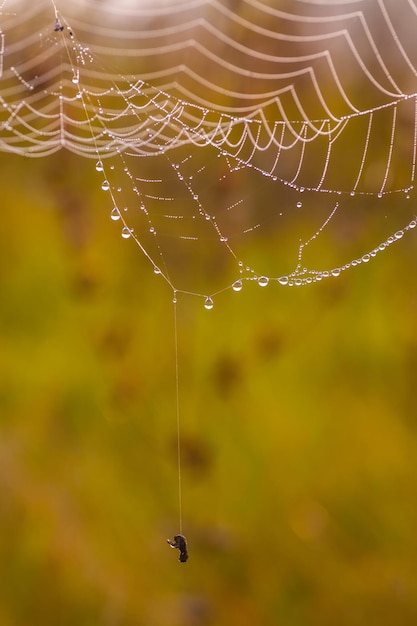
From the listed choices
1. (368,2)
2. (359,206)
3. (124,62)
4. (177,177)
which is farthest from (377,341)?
(124,62)

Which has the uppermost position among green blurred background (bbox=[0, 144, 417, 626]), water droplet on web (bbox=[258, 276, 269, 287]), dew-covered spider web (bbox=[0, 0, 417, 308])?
dew-covered spider web (bbox=[0, 0, 417, 308])

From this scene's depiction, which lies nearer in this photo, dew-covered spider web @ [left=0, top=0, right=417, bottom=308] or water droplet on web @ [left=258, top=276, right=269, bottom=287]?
dew-covered spider web @ [left=0, top=0, right=417, bottom=308]


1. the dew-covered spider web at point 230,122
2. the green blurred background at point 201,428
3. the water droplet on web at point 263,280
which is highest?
the dew-covered spider web at point 230,122

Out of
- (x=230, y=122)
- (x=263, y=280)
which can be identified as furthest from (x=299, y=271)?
(x=230, y=122)

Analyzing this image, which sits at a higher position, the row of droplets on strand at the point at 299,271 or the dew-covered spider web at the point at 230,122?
the dew-covered spider web at the point at 230,122

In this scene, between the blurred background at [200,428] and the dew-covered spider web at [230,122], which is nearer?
the dew-covered spider web at [230,122]
